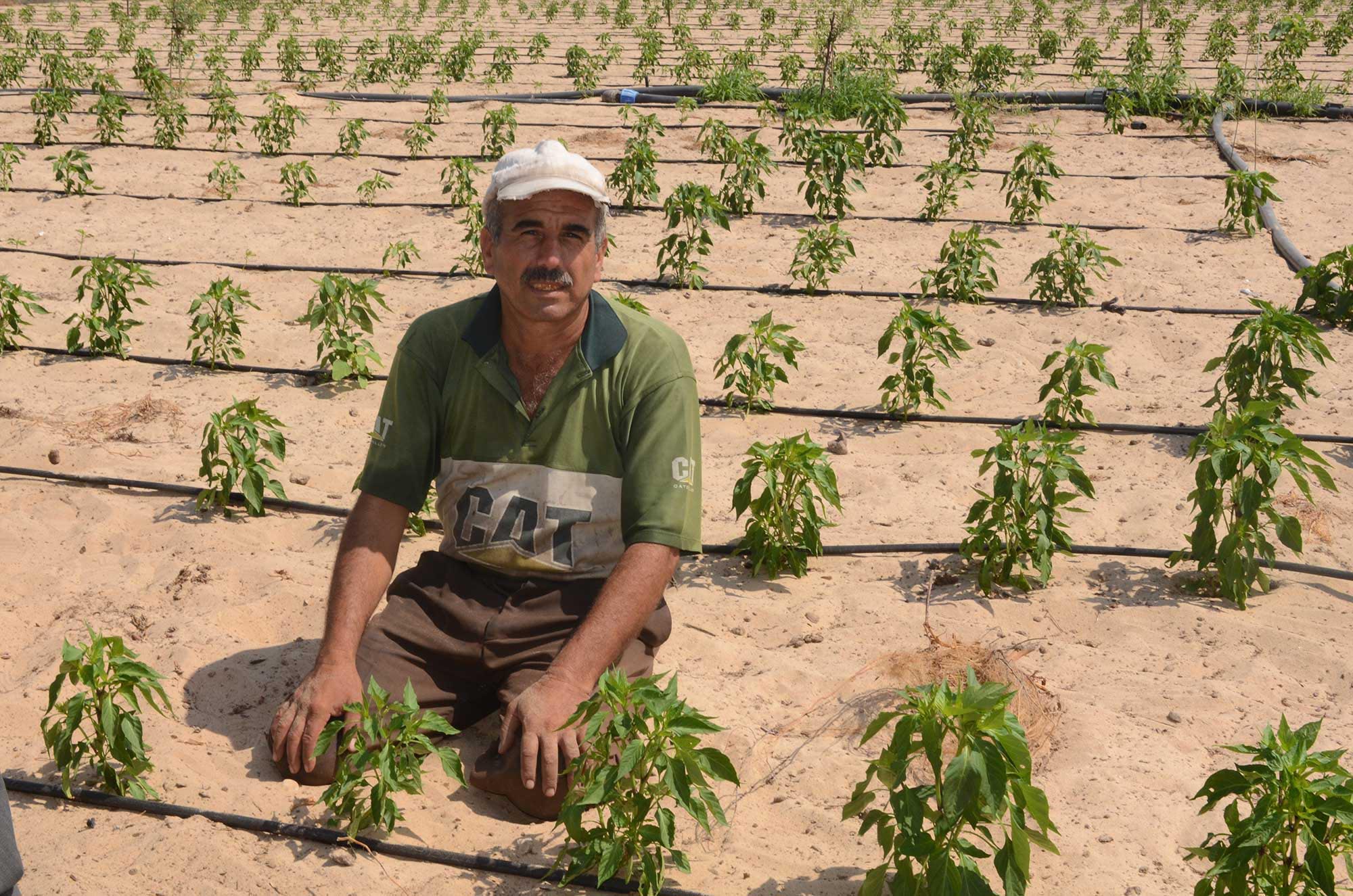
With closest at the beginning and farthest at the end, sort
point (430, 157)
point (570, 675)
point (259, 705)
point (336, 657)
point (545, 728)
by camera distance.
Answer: point (545, 728)
point (570, 675)
point (336, 657)
point (259, 705)
point (430, 157)

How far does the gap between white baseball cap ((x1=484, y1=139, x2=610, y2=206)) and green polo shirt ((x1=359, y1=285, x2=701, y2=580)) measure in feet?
1.10

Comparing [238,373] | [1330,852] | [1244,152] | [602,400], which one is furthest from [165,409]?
[1244,152]

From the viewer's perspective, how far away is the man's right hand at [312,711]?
2951mm

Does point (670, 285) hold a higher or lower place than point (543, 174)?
higher

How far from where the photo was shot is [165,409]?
5430 mm

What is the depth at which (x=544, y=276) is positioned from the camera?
3.04m

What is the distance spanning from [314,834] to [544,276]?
1.35m

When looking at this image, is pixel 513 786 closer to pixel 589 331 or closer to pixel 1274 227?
pixel 589 331

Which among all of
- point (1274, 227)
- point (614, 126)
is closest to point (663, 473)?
point (1274, 227)

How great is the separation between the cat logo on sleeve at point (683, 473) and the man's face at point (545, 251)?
1.44 ft

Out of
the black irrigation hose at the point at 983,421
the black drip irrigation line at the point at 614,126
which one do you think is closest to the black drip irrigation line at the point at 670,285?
the black irrigation hose at the point at 983,421

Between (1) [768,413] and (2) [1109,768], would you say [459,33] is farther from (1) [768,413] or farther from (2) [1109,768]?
(2) [1109,768]

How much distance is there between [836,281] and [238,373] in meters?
3.13

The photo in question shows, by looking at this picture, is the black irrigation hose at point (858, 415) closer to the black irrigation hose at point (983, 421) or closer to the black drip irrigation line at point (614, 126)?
the black irrigation hose at point (983, 421)
